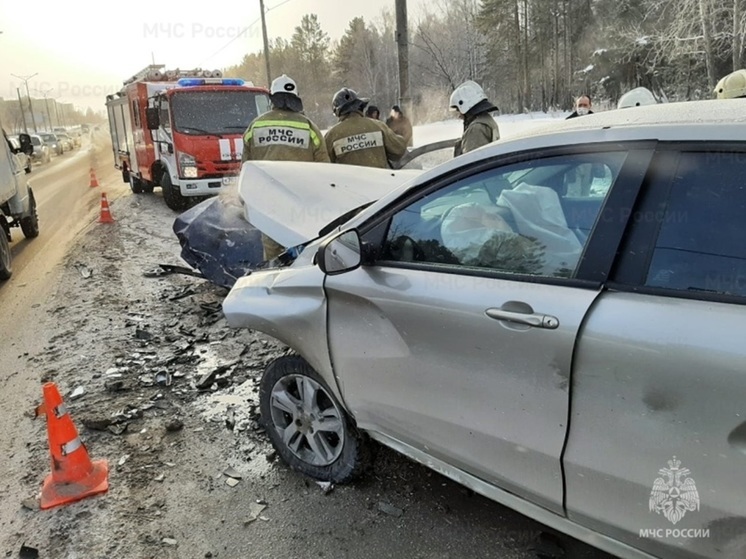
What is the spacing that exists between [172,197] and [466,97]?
27.1 ft

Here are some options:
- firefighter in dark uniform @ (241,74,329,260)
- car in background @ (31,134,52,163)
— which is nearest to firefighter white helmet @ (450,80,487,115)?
firefighter in dark uniform @ (241,74,329,260)

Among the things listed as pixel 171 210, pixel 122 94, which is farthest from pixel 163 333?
pixel 122 94

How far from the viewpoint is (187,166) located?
35.8ft

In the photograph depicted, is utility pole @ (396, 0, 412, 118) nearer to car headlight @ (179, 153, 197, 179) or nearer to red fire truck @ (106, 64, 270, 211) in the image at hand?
red fire truck @ (106, 64, 270, 211)

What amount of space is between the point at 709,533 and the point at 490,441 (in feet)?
2.26

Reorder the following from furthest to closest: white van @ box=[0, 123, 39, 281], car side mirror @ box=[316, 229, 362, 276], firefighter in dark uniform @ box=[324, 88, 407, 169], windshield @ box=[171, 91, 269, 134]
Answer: windshield @ box=[171, 91, 269, 134] → white van @ box=[0, 123, 39, 281] → firefighter in dark uniform @ box=[324, 88, 407, 169] → car side mirror @ box=[316, 229, 362, 276]

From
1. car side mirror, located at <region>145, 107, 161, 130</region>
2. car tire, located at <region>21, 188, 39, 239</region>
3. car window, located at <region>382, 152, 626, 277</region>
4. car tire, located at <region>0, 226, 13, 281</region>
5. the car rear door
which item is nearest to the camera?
the car rear door

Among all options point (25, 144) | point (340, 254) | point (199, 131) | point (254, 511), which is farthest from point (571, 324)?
point (199, 131)

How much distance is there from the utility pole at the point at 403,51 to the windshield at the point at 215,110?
134 inches

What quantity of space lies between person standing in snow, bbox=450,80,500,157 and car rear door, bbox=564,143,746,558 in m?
3.35

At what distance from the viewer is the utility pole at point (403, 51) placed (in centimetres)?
953

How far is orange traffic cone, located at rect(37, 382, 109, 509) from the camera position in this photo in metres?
2.76

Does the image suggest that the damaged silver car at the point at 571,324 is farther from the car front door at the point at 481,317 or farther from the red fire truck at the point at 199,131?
the red fire truck at the point at 199,131

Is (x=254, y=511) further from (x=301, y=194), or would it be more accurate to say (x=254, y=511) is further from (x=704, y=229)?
(x=704, y=229)
